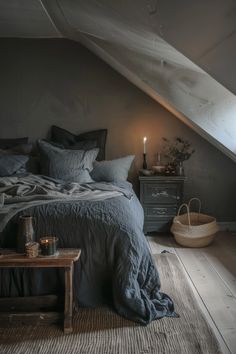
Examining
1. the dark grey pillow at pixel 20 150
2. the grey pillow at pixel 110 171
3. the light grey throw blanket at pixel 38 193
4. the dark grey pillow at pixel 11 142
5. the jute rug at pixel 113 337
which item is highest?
the dark grey pillow at pixel 11 142

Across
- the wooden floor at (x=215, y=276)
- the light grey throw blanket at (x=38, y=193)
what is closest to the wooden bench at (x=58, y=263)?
the light grey throw blanket at (x=38, y=193)

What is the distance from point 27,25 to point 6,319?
3063 mm

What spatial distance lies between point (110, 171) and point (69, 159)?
0.48 metres

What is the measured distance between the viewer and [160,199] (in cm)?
406

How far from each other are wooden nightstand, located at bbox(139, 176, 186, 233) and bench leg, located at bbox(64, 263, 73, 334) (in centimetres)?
205

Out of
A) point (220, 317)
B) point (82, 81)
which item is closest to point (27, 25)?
point (82, 81)

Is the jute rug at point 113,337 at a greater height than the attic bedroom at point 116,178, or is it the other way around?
the attic bedroom at point 116,178

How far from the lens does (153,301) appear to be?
93.3 inches

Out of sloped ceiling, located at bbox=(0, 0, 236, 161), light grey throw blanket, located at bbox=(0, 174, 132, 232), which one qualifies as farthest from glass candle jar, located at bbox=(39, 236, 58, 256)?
sloped ceiling, located at bbox=(0, 0, 236, 161)

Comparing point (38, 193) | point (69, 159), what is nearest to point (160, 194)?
point (69, 159)

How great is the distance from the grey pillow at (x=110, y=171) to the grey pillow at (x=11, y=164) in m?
0.79

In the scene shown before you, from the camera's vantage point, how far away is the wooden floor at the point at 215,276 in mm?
2209

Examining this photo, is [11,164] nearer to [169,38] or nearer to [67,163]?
[67,163]

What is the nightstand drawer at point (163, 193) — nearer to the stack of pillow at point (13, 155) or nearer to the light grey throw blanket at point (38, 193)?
the light grey throw blanket at point (38, 193)
